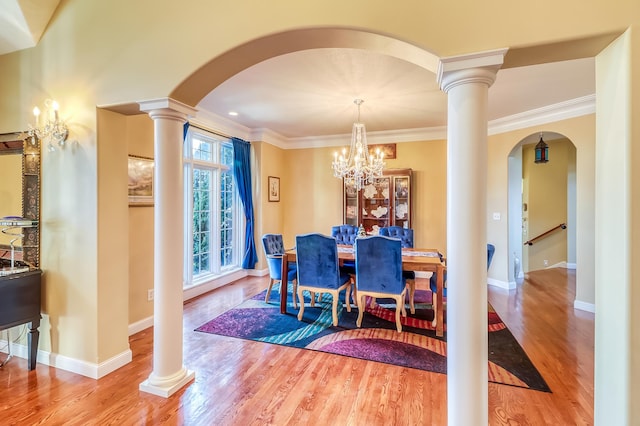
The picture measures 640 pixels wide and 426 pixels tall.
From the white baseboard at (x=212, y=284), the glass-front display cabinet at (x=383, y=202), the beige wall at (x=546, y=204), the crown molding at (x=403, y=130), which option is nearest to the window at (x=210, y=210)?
the white baseboard at (x=212, y=284)

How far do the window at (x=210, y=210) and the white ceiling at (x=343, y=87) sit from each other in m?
0.63

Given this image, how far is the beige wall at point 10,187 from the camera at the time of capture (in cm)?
270

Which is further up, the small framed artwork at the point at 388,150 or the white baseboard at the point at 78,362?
the small framed artwork at the point at 388,150

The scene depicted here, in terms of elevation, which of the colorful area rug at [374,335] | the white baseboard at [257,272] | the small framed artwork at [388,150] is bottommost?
the colorful area rug at [374,335]

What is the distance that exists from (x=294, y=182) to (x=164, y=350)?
4523 millimetres

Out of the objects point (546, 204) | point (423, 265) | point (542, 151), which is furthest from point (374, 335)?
point (546, 204)

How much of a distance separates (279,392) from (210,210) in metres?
3.39

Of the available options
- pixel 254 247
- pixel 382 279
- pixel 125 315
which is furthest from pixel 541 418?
pixel 254 247

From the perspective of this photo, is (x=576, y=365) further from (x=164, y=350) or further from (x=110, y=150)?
(x=110, y=150)

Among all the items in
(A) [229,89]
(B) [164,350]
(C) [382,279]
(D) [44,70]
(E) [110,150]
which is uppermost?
(A) [229,89]

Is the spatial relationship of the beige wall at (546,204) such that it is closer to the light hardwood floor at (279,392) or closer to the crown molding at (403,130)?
the crown molding at (403,130)

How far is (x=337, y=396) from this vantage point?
7.13 feet

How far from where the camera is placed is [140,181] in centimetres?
326

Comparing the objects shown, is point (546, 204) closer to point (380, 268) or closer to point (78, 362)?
point (380, 268)
